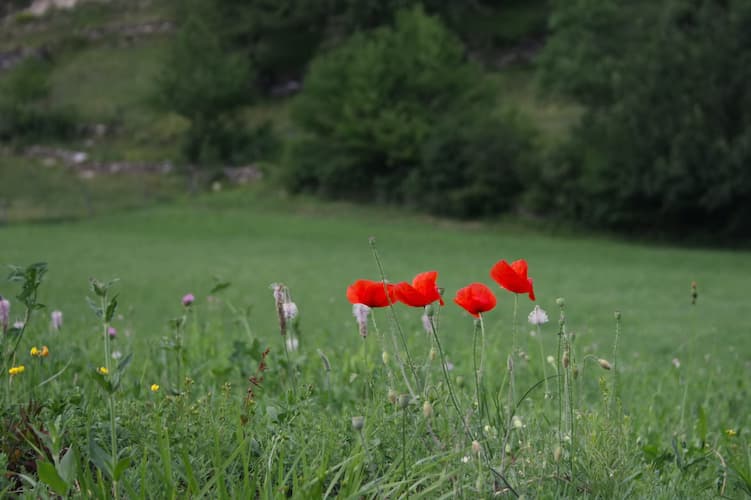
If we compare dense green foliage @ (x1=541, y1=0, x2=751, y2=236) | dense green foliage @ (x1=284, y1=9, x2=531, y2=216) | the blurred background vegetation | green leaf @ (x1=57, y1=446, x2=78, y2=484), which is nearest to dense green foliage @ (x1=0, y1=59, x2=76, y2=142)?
the blurred background vegetation

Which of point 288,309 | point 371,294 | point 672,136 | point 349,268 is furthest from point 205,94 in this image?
point 371,294

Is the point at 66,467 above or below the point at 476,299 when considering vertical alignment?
below

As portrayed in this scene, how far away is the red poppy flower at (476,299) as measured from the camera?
6.41 feet

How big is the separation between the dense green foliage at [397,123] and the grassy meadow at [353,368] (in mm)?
1452

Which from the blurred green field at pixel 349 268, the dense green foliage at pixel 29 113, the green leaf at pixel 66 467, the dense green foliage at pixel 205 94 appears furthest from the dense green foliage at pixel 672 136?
the dense green foliage at pixel 29 113

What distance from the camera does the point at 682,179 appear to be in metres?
22.2

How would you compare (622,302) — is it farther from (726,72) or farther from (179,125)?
(179,125)

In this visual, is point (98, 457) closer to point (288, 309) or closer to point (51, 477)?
point (51, 477)

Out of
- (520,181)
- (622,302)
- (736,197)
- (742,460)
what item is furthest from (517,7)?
(742,460)

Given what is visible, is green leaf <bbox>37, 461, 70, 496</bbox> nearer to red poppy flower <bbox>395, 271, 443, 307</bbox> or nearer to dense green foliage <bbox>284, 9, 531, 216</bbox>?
red poppy flower <bbox>395, 271, 443, 307</bbox>

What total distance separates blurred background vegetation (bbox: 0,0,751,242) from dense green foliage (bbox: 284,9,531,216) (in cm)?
8

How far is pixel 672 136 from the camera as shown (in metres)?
22.8

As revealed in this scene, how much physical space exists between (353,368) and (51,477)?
2.38 m

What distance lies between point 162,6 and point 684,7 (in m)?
44.7
